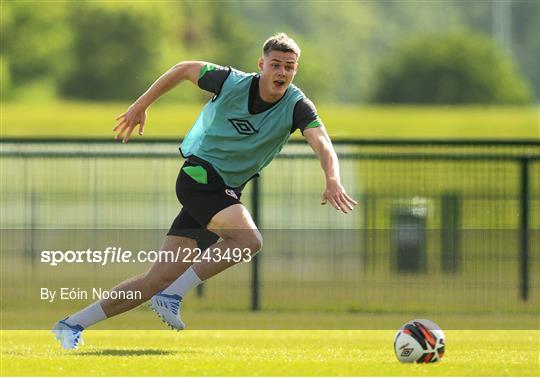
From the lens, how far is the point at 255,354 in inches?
452

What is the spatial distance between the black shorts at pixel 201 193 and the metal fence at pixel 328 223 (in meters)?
5.32

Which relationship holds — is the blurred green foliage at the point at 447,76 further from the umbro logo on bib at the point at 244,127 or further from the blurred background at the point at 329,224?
the umbro logo on bib at the point at 244,127

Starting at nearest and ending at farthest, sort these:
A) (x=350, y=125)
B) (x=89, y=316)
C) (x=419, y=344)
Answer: (x=419, y=344) < (x=89, y=316) < (x=350, y=125)

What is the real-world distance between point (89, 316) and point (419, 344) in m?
2.48

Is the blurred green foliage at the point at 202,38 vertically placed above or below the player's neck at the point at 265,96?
above

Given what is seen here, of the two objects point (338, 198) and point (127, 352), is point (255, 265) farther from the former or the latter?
point (338, 198)

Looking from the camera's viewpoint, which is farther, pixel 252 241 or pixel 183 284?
pixel 183 284

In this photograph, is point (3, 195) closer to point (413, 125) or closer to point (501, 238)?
point (501, 238)

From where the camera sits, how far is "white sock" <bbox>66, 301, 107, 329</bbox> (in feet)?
36.8

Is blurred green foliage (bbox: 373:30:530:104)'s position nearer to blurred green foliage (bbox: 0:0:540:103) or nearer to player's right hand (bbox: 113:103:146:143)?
blurred green foliage (bbox: 0:0:540:103)

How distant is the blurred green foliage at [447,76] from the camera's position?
103m

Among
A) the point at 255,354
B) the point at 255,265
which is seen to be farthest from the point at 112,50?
the point at 255,354

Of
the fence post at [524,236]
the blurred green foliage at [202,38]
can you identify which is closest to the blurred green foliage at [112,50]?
the blurred green foliage at [202,38]

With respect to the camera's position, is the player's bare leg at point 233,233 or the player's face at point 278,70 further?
the player's face at point 278,70
